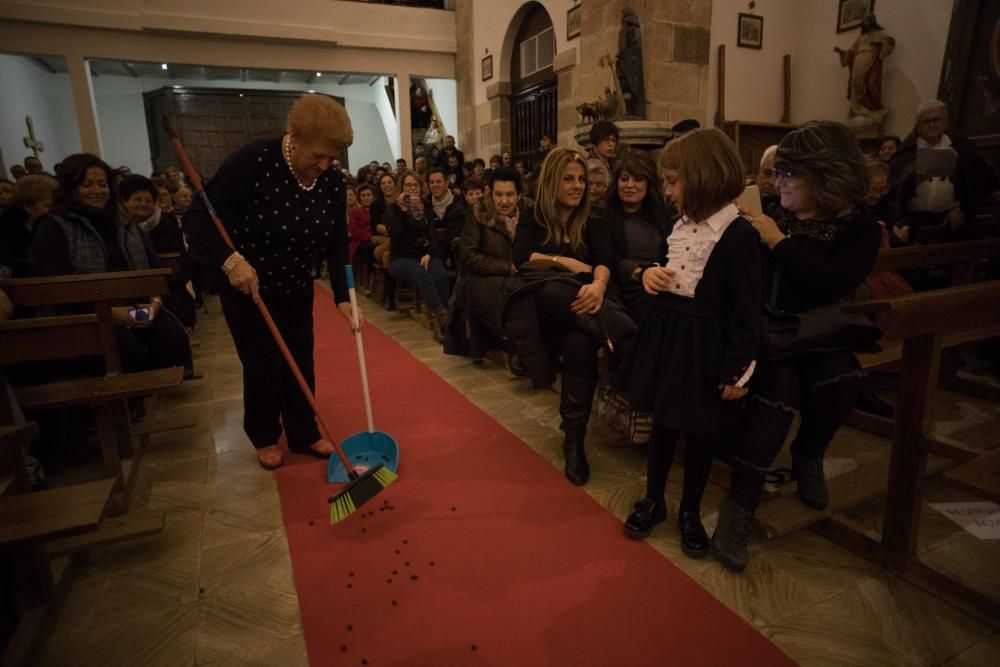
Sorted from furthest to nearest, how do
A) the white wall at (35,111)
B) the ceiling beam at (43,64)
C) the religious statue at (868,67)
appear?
the ceiling beam at (43,64) < the white wall at (35,111) < the religious statue at (868,67)

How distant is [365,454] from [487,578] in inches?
35.8

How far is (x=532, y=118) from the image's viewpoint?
934 cm

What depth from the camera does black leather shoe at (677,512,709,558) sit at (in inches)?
74.6

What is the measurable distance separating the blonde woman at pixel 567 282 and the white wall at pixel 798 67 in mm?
5141

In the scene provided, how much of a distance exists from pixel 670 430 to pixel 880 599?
2.44ft

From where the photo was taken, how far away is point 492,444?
2.78 m

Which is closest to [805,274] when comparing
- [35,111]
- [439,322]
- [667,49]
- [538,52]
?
[439,322]

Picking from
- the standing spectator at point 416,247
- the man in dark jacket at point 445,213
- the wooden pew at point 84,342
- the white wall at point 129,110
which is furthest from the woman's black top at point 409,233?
the white wall at point 129,110

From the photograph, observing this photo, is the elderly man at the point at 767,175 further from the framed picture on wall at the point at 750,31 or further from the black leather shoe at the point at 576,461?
the framed picture on wall at the point at 750,31

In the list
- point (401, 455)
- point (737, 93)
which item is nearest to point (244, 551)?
point (401, 455)

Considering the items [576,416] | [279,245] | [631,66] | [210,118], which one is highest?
[210,118]

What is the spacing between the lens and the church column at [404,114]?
11.9m

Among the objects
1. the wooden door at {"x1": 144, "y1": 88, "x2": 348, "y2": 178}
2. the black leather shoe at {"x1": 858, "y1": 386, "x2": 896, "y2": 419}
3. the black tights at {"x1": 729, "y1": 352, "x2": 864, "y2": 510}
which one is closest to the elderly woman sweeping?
the black tights at {"x1": 729, "y1": 352, "x2": 864, "y2": 510}

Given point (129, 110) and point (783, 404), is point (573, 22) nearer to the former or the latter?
point (783, 404)
